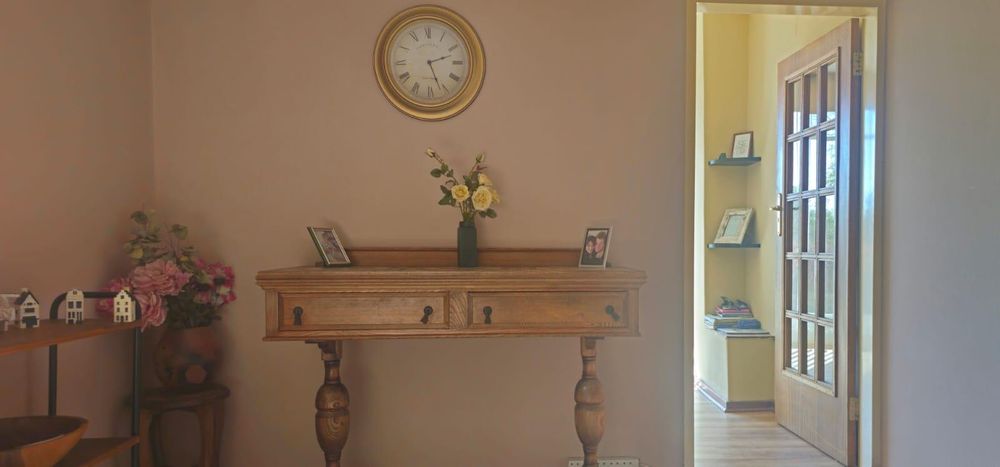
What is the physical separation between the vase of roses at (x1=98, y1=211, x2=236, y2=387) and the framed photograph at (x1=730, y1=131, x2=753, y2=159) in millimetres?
3174

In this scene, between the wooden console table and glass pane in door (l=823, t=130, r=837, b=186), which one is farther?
glass pane in door (l=823, t=130, r=837, b=186)

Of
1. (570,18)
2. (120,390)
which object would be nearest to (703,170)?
(570,18)

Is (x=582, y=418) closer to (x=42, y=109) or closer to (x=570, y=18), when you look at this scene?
(x=570, y=18)

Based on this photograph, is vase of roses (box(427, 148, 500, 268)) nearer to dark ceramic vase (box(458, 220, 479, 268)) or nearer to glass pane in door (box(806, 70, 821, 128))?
dark ceramic vase (box(458, 220, 479, 268))

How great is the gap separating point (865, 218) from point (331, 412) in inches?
90.2

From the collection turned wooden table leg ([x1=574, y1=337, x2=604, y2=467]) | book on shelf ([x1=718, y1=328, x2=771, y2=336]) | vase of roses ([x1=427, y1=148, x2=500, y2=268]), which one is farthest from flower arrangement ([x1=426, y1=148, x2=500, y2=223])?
book on shelf ([x1=718, y1=328, x2=771, y2=336])

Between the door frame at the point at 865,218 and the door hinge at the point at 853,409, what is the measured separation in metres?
0.03

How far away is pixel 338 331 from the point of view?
1738 mm

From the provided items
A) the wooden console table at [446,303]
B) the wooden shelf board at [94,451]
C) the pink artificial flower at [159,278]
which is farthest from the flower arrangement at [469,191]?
the wooden shelf board at [94,451]

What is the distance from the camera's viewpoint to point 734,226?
3807mm

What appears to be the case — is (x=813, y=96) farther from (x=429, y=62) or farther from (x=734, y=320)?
(x=429, y=62)

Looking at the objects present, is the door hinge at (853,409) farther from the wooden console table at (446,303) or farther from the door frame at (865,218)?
the wooden console table at (446,303)

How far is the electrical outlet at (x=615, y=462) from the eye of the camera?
7.36 ft

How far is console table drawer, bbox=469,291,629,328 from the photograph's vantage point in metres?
1.78
